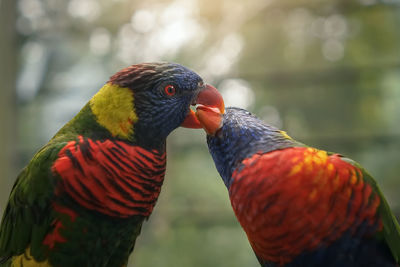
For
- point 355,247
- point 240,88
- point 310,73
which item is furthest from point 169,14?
point 355,247

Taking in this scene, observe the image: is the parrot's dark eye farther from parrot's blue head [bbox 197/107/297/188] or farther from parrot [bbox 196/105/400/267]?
parrot [bbox 196/105/400/267]

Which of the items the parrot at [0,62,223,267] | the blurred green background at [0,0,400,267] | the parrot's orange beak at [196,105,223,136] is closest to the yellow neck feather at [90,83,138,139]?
the parrot at [0,62,223,267]

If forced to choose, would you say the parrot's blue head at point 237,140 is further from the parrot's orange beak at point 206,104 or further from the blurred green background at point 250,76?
the blurred green background at point 250,76

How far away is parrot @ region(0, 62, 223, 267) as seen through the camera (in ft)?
3.77

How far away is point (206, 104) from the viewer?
4.34ft

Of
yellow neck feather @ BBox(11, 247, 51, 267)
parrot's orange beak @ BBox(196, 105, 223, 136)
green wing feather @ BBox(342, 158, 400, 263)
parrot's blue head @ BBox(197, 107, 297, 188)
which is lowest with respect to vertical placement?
yellow neck feather @ BBox(11, 247, 51, 267)

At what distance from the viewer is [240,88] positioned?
10.9 ft

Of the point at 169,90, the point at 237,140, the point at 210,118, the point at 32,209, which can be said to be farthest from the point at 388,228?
the point at 32,209

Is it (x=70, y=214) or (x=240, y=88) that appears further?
(x=240, y=88)

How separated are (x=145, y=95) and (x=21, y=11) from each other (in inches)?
123

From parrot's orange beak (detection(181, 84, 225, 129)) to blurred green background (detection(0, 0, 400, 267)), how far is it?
6.04 feet

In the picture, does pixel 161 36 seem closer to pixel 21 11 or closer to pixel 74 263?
pixel 21 11

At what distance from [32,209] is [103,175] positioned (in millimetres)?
261

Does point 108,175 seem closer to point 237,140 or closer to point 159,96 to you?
point 159,96
